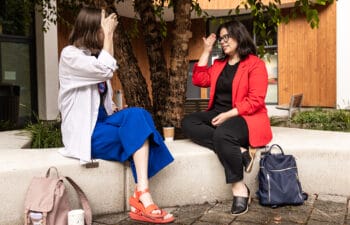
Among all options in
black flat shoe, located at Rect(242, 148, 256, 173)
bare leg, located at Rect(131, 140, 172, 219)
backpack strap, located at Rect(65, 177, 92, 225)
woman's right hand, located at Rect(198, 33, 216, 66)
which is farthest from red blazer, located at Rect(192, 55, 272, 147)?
backpack strap, located at Rect(65, 177, 92, 225)

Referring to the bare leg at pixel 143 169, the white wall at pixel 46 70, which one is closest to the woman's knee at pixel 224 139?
the bare leg at pixel 143 169

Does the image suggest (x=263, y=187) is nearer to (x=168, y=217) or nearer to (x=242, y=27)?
(x=168, y=217)

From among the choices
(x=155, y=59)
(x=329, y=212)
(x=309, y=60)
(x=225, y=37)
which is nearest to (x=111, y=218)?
(x=329, y=212)

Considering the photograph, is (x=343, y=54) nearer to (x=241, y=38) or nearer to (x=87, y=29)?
(x=241, y=38)

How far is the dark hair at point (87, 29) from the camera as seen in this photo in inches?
131

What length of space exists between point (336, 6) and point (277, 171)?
11.0m

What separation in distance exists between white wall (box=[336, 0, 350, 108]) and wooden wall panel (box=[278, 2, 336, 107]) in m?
0.22

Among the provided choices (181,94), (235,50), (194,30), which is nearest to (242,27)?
(235,50)

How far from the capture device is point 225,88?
12.9ft

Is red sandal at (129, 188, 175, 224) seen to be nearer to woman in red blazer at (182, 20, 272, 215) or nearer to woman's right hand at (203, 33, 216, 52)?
woman in red blazer at (182, 20, 272, 215)

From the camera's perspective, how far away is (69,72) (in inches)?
Result: 130

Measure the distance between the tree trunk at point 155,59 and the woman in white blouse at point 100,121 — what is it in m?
Answer: 1.76

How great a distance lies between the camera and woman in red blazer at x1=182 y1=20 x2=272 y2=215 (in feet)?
11.6

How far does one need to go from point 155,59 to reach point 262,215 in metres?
2.47
